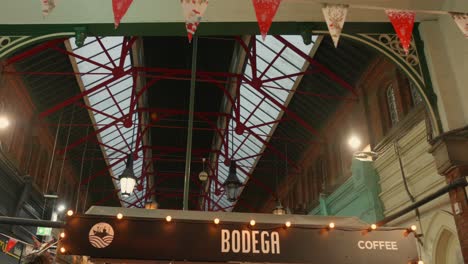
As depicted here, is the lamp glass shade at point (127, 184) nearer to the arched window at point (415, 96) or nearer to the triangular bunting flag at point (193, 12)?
the triangular bunting flag at point (193, 12)

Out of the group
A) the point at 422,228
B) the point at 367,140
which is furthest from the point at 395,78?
the point at 422,228

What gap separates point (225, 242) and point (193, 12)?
2742 millimetres

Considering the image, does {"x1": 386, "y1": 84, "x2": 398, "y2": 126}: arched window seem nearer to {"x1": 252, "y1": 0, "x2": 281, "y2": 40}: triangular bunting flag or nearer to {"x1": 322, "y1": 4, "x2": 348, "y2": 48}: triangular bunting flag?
{"x1": 322, "y1": 4, "x2": 348, "y2": 48}: triangular bunting flag

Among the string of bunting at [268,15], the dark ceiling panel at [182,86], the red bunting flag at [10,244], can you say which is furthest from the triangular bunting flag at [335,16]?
the red bunting flag at [10,244]

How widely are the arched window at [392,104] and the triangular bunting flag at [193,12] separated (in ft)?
26.6

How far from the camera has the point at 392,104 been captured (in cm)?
1198

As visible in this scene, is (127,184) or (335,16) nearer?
(335,16)

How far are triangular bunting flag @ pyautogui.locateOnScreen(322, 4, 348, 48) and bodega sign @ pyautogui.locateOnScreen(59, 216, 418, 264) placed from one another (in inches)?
96.6

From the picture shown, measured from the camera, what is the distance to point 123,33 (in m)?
7.07

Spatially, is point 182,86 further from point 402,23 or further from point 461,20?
point 461,20

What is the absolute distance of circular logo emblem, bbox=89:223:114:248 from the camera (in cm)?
477

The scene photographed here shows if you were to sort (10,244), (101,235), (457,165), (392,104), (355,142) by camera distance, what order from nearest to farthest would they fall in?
(101,235), (457,165), (355,142), (392,104), (10,244)

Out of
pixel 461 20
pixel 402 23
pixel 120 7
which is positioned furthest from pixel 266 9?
pixel 461 20

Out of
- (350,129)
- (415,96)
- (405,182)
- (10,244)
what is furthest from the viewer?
(350,129)
